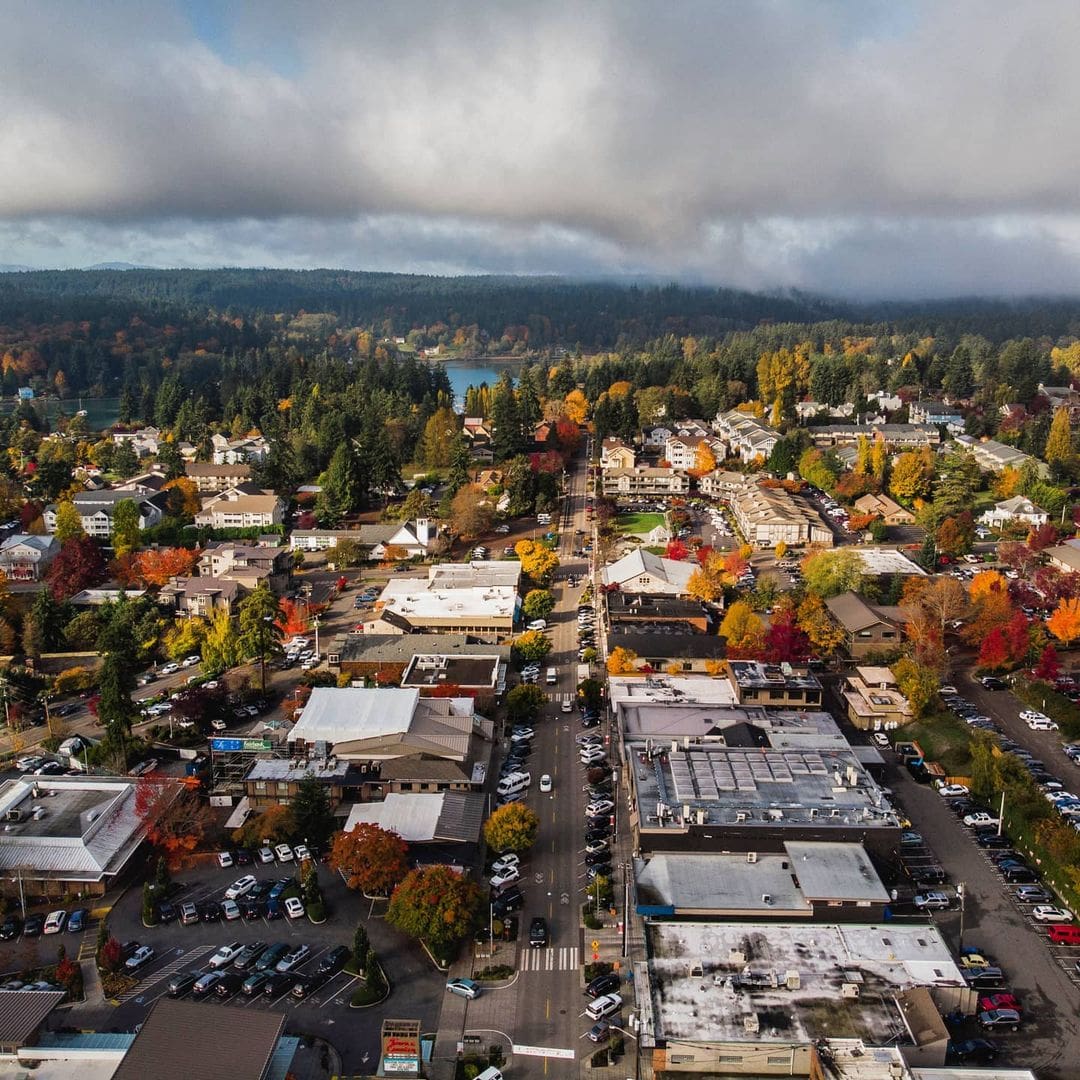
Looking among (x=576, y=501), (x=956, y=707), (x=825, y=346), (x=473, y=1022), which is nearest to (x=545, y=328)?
(x=825, y=346)

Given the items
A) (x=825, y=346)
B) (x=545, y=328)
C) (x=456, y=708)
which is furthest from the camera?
(x=545, y=328)

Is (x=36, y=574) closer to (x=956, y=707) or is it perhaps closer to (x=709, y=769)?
(x=709, y=769)

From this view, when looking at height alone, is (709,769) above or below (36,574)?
above

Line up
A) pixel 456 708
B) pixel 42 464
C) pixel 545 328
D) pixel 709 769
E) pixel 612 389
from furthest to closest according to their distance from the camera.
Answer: pixel 545 328, pixel 612 389, pixel 42 464, pixel 456 708, pixel 709 769

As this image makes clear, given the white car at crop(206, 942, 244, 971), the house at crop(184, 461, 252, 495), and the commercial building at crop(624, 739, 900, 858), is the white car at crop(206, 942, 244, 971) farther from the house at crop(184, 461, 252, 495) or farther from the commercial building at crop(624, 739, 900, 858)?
the house at crop(184, 461, 252, 495)

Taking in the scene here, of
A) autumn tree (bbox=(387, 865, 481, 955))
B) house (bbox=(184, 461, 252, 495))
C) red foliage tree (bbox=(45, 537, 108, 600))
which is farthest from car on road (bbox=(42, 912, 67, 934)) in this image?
house (bbox=(184, 461, 252, 495))

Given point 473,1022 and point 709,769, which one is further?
point 709,769

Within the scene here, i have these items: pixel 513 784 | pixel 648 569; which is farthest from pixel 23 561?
pixel 513 784
